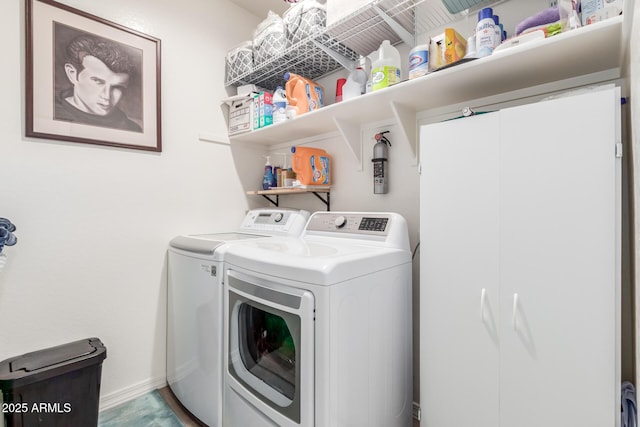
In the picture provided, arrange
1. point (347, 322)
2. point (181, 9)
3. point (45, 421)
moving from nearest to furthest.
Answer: point (347, 322), point (45, 421), point (181, 9)

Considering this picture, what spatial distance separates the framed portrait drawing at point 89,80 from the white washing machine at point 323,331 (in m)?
1.17

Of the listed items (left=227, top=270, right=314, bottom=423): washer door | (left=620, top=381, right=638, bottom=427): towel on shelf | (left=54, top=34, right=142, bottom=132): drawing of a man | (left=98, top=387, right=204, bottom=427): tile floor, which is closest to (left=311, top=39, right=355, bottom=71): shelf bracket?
(left=54, top=34, right=142, bottom=132): drawing of a man

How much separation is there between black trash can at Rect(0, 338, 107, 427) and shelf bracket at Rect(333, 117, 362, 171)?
74.2 inches

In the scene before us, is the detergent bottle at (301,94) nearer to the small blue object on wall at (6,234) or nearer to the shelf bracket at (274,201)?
the shelf bracket at (274,201)

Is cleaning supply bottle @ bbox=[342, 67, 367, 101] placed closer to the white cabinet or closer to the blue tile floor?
the white cabinet

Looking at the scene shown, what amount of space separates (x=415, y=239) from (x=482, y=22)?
113cm

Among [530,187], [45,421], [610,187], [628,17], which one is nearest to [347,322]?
[530,187]

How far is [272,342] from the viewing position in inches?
55.8

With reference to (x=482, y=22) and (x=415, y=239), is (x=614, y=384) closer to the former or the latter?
(x=415, y=239)

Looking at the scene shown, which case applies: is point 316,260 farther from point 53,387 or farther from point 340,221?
point 53,387

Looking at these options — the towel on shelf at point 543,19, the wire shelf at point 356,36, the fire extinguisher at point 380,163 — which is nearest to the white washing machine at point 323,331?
the fire extinguisher at point 380,163

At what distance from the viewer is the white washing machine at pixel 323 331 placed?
1104 millimetres

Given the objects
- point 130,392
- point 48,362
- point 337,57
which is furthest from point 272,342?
point 337,57

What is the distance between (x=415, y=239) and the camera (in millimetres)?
1800
